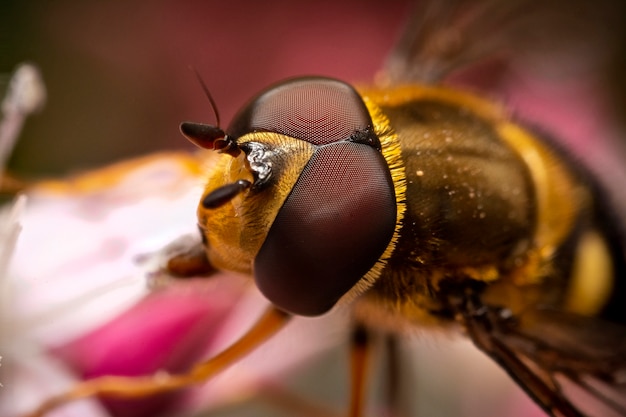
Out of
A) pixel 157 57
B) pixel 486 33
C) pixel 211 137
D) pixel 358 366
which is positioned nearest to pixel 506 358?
pixel 358 366

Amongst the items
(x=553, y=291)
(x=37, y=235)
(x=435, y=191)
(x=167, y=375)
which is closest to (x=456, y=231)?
(x=435, y=191)

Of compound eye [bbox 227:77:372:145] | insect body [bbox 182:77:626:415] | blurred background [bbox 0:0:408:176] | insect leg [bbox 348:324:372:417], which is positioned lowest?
blurred background [bbox 0:0:408:176]

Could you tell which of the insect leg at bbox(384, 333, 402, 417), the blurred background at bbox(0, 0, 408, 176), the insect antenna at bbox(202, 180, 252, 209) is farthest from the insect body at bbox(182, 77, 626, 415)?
the blurred background at bbox(0, 0, 408, 176)

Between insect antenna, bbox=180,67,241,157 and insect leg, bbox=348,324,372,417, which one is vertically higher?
insect antenna, bbox=180,67,241,157

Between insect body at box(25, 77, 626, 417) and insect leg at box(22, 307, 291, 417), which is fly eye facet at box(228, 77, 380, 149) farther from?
insect leg at box(22, 307, 291, 417)

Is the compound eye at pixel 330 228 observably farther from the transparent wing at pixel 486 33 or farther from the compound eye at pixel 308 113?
the transparent wing at pixel 486 33

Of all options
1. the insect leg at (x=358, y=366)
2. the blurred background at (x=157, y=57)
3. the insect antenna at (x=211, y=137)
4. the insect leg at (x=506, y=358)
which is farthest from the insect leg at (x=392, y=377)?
the blurred background at (x=157, y=57)

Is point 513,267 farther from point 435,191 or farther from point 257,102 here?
point 257,102
